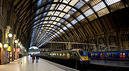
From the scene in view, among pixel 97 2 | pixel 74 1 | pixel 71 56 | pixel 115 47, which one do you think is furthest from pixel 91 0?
pixel 71 56

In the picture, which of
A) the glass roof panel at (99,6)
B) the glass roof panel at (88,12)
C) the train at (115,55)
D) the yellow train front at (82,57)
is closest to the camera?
the yellow train front at (82,57)

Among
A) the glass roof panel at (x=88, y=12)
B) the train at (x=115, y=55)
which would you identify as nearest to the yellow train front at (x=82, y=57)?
the train at (x=115, y=55)

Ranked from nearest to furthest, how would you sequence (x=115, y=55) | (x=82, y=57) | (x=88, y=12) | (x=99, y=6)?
(x=82, y=57) < (x=115, y=55) < (x=99, y=6) < (x=88, y=12)

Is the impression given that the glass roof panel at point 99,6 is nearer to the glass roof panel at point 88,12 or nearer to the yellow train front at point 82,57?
the glass roof panel at point 88,12

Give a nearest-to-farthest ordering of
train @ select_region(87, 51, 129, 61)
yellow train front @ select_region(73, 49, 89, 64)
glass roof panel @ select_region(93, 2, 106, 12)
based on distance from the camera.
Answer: yellow train front @ select_region(73, 49, 89, 64)
train @ select_region(87, 51, 129, 61)
glass roof panel @ select_region(93, 2, 106, 12)

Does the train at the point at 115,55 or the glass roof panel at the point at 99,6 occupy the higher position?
the glass roof panel at the point at 99,6

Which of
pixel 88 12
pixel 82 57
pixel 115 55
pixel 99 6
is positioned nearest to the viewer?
pixel 82 57

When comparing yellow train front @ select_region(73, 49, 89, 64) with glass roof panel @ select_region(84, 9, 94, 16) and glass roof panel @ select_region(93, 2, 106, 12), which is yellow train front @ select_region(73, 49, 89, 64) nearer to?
glass roof panel @ select_region(93, 2, 106, 12)

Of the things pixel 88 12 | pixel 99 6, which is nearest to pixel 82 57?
pixel 99 6

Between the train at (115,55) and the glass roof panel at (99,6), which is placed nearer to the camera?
the train at (115,55)

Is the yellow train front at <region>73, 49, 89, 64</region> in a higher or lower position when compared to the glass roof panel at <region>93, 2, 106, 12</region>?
lower

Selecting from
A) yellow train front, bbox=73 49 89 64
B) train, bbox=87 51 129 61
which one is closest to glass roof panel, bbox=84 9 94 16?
train, bbox=87 51 129 61

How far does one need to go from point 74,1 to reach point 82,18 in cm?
922

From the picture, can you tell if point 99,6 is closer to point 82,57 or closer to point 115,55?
point 115,55
